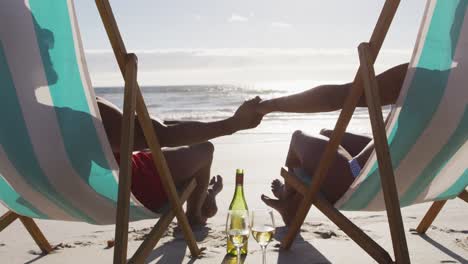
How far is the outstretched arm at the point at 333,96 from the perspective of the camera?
1.93m

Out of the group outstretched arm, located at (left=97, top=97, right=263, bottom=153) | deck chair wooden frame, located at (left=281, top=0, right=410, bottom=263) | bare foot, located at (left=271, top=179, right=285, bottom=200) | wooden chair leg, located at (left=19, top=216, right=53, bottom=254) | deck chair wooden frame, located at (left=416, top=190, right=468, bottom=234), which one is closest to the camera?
deck chair wooden frame, located at (left=281, top=0, right=410, bottom=263)

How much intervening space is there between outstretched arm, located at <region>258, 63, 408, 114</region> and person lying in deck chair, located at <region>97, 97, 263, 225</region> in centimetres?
24

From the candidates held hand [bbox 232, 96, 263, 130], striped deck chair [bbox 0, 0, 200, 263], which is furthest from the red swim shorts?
held hand [bbox 232, 96, 263, 130]

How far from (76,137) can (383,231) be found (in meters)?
1.98

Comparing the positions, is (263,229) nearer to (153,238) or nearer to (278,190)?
(153,238)

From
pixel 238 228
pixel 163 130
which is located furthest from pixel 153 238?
pixel 163 130

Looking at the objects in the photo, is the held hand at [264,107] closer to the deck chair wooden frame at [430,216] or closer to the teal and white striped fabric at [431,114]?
the teal and white striped fabric at [431,114]

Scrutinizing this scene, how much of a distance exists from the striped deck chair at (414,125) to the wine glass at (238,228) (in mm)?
436

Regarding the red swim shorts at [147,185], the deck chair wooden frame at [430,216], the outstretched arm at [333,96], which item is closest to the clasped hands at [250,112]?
the outstretched arm at [333,96]

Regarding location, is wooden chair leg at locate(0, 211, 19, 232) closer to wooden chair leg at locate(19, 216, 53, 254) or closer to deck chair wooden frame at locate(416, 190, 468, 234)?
wooden chair leg at locate(19, 216, 53, 254)

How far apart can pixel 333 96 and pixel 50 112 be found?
1070 millimetres

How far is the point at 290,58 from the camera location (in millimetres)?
70000

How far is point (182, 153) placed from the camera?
2617 millimetres

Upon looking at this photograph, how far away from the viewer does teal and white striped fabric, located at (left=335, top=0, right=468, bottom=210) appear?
5.37 feet
